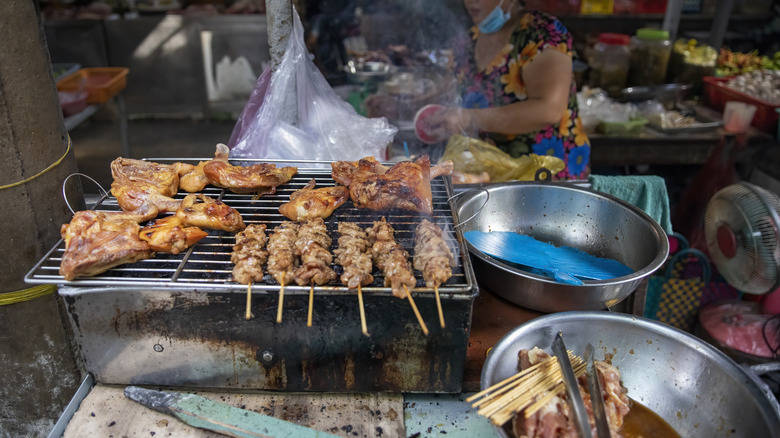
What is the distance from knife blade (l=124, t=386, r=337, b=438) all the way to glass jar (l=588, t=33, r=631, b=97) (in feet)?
21.7

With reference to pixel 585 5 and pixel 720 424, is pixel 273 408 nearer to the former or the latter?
pixel 720 424

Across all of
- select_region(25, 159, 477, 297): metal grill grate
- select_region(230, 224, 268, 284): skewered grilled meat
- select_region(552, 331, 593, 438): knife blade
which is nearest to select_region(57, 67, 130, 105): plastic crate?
select_region(25, 159, 477, 297): metal grill grate

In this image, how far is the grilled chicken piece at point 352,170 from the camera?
3021 millimetres

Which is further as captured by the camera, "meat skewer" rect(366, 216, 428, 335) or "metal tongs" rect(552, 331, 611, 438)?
"meat skewer" rect(366, 216, 428, 335)

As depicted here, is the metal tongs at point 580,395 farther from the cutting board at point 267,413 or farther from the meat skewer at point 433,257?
the cutting board at point 267,413

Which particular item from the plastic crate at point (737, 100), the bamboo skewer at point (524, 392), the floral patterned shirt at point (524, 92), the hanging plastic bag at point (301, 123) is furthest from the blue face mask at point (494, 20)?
the plastic crate at point (737, 100)

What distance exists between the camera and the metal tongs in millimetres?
1795

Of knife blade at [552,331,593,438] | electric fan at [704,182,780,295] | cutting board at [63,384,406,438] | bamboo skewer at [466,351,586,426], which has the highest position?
knife blade at [552,331,593,438]

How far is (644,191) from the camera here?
397cm

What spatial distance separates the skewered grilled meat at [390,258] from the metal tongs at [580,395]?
661 millimetres

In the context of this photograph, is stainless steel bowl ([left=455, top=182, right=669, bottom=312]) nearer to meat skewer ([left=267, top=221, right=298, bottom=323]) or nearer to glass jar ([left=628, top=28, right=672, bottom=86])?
meat skewer ([left=267, top=221, right=298, bottom=323])

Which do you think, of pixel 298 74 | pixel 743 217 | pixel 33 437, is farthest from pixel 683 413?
pixel 33 437

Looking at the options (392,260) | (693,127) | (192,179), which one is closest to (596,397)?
(392,260)

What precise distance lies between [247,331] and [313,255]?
0.43 metres
